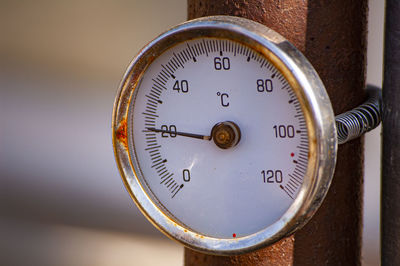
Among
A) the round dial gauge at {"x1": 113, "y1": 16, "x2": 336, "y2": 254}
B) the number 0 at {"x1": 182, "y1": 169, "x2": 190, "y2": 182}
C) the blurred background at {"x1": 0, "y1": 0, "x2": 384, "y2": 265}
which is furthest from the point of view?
the blurred background at {"x1": 0, "y1": 0, "x2": 384, "y2": 265}

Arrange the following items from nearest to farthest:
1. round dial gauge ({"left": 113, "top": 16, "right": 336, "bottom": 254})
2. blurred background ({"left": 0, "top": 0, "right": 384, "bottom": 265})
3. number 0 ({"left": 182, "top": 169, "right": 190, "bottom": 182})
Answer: round dial gauge ({"left": 113, "top": 16, "right": 336, "bottom": 254}), number 0 ({"left": 182, "top": 169, "right": 190, "bottom": 182}), blurred background ({"left": 0, "top": 0, "right": 384, "bottom": 265})

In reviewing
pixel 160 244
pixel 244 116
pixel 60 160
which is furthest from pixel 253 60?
pixel 60 160

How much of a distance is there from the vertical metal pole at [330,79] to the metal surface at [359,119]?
0.02 m

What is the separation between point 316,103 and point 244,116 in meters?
0.12

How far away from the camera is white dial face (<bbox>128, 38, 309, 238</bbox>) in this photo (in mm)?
666

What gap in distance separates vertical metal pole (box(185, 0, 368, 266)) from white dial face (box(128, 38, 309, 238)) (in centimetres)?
6

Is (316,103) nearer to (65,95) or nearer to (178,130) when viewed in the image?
(178,130)

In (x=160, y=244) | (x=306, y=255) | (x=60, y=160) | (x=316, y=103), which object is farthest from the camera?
(x=60, y=160)

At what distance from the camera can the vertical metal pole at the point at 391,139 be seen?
0.67 metres

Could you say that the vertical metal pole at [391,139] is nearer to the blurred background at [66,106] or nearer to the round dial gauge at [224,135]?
the round dial gauge at [224,135]

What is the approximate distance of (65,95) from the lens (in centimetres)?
313

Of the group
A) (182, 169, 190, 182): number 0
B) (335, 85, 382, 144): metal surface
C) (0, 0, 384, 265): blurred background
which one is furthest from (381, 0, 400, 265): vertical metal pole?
(0, 0, 384, 265): blurred background

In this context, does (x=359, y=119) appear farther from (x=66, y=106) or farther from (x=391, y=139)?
(x=66, y=106)

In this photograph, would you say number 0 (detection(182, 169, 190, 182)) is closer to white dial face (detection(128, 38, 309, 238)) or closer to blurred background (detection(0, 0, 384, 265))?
white dial face (detection(128, 38, 309, 238))
